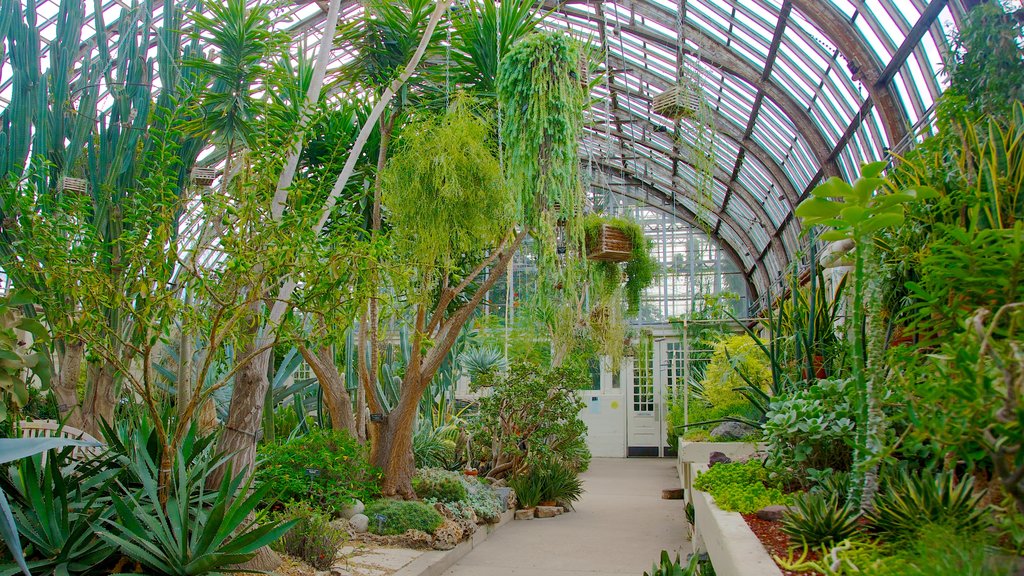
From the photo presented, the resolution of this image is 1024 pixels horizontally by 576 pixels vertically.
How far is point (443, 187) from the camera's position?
501cm

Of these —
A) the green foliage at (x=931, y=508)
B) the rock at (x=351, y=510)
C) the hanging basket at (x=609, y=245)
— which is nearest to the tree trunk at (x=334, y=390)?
the rock at (x=351, y=510)

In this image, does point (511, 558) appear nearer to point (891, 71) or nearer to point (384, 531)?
point (384, 531)

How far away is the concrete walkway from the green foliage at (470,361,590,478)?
2.74ft

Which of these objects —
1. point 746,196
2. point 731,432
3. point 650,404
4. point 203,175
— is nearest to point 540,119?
point 203,175

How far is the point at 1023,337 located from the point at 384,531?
167 inches

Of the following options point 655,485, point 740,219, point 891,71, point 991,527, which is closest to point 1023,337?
point 991,527

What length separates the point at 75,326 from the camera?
9.65ft

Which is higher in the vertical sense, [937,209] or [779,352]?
[937,209]

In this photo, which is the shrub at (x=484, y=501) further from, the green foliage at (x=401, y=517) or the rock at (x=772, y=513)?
the rock at (x=772, y=513)

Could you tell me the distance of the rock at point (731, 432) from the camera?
6.46 metres

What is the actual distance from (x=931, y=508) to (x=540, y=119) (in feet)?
11.8

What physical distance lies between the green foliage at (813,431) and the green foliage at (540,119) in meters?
2.34

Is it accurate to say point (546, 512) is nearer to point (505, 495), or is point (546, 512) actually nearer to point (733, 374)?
point (505, 495)

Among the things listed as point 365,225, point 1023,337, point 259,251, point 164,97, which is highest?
point 164,97
